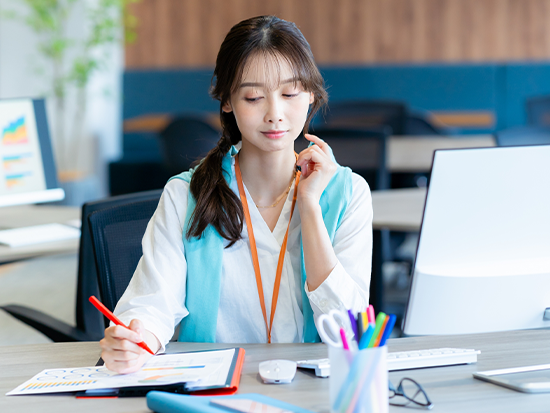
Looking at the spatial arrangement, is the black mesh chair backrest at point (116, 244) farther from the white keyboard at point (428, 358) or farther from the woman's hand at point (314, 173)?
the white keyboard at point (428, 358)

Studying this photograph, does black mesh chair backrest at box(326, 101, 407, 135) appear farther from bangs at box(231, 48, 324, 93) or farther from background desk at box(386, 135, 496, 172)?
bangs at box(231, 48, 324, 93)

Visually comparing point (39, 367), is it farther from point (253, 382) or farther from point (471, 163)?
point (471, 163)

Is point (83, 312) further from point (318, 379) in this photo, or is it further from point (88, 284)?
point (318, 379)

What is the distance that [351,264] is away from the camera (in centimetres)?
124

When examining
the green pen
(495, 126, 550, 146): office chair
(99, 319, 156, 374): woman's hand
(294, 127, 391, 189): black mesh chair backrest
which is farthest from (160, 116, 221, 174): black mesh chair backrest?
the green pen

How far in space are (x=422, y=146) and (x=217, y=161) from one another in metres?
2.34

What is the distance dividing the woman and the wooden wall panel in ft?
16.2

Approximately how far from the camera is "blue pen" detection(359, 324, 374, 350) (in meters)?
0.76

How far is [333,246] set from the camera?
128cm

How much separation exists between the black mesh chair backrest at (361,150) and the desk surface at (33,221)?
1.10 m

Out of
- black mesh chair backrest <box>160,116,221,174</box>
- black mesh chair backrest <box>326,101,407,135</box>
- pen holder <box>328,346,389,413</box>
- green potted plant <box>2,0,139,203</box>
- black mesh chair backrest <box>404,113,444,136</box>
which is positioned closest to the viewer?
pen holder <box>328,346,389,413</box>

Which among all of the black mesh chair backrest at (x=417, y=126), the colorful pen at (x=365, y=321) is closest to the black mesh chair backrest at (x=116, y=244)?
the colorful pen at (x=365, y=321)

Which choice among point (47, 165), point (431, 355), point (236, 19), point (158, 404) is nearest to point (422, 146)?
point (47, 165)

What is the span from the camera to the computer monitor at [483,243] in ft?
3.21
